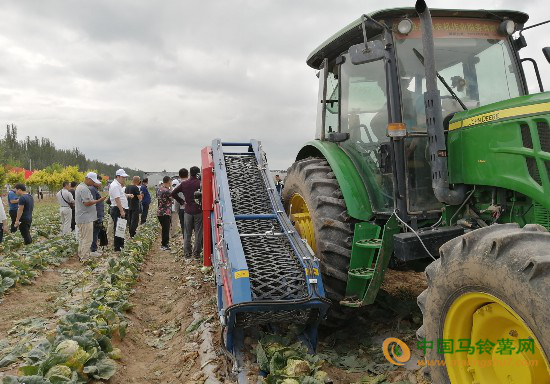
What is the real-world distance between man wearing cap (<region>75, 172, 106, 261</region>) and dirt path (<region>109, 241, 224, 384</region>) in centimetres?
153

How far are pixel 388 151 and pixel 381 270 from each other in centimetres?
102

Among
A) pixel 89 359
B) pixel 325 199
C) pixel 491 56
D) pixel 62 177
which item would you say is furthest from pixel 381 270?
pixel 62 177

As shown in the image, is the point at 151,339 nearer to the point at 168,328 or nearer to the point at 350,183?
the point at 168,328

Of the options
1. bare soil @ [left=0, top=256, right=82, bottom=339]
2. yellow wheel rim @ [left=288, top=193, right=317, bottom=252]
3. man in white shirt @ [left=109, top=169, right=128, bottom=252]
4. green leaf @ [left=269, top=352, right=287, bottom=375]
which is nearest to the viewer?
green leaf @ [left=269, top=352, right=287, bottom=375]

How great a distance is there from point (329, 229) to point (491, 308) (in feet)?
A: 6.27

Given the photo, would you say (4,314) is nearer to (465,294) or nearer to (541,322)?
(465,294)

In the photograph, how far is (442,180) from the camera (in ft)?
11.4

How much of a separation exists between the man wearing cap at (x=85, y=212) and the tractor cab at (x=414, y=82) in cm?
653

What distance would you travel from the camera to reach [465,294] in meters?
2.39

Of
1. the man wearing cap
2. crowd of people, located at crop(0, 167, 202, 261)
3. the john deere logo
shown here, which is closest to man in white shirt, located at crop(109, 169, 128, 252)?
crowd of people, located at crop(0, 167, 202, 261)

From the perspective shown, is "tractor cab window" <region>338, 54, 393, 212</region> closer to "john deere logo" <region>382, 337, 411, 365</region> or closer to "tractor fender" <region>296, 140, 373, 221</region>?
"tractor fender" <region>296, 140, 373, 221</region>

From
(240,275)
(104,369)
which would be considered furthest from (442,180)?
(104,369)

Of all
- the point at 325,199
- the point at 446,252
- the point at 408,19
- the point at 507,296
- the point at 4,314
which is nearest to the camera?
the point at 507,296

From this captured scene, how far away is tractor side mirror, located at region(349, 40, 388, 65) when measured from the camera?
338 cm
